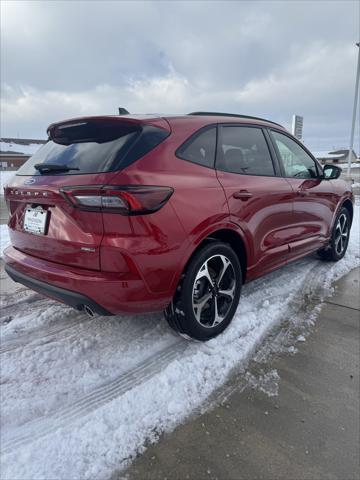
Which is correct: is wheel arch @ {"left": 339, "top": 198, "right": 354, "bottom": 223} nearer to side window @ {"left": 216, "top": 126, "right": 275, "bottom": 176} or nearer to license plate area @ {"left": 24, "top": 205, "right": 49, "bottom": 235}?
side window @ {"left": 216, "top": 126, "right": 275, "bottom": 176}

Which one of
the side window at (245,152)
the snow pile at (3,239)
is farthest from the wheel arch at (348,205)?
the snow pile at (3,239)

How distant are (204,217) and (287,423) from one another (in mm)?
1403

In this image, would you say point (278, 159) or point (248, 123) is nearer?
point (248, 123)

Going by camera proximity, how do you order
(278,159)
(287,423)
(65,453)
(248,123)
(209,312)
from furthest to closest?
1. (278,159)
2. (248,123)
3. (209,312)
4. (287,423)
5. (65,453)

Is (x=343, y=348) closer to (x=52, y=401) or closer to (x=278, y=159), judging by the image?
(x=278, y=159)

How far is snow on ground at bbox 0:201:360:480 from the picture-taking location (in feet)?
5.76

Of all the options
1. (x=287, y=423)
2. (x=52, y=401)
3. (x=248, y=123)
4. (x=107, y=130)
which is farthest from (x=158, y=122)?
(x=287, y=423)

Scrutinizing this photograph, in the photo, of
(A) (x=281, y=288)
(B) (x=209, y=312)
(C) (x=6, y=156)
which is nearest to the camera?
(B) (x=209, y=312)

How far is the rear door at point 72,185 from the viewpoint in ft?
6.80

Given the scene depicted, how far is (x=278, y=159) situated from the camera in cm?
348

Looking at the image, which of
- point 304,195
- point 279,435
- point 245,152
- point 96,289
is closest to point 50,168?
point 96,289

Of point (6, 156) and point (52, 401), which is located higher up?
point (6, 156)

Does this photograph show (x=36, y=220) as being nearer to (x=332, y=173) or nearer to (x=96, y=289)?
(x=96, y=289)

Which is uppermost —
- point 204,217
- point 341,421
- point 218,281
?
point 204,217
